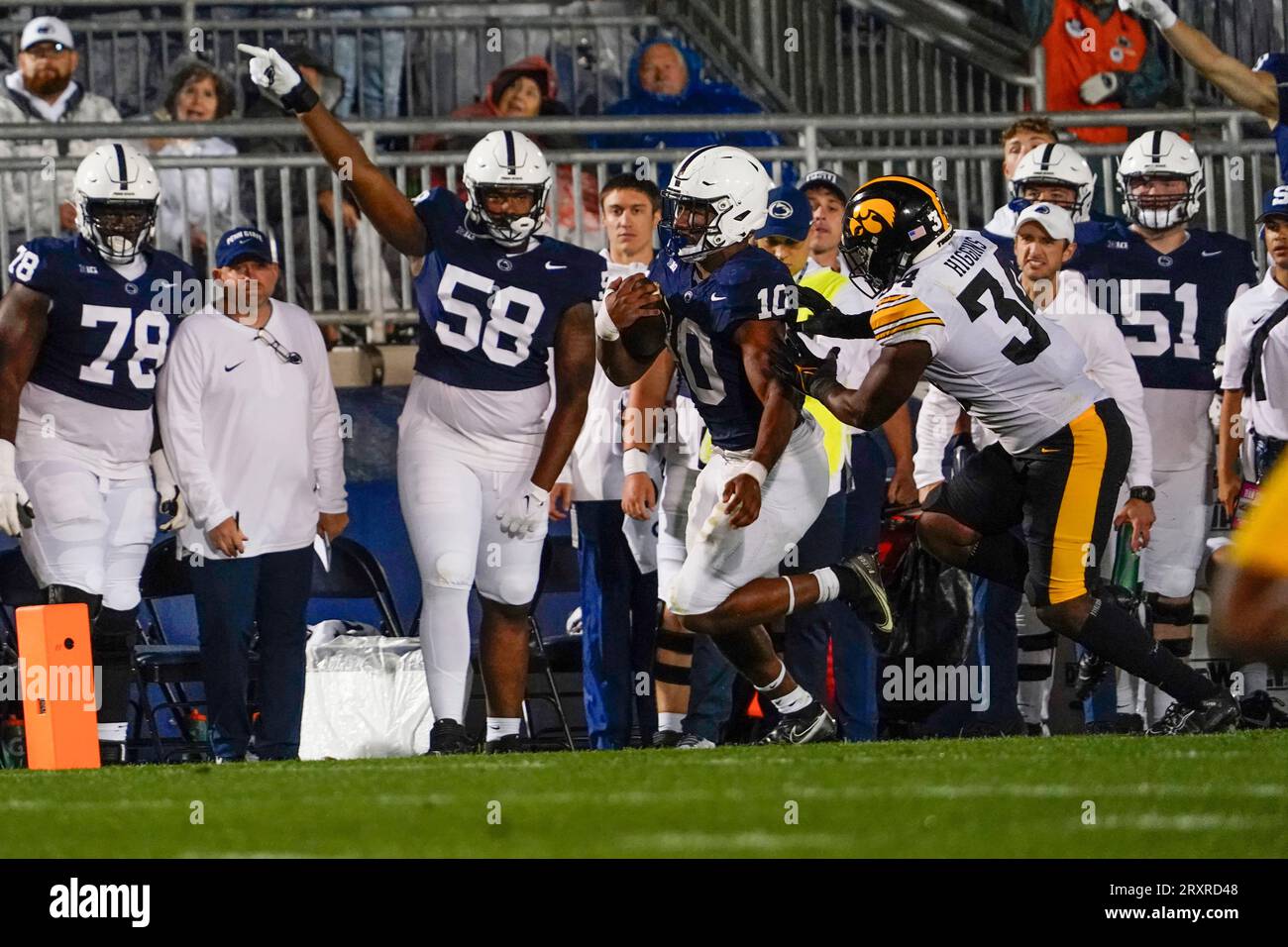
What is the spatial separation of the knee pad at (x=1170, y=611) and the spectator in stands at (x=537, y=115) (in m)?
3.10

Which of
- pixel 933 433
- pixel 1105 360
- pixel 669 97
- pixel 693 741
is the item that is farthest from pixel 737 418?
pixel 669 97

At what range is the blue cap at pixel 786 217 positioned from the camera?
8.60m

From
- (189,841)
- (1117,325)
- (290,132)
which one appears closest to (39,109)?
(290,132)

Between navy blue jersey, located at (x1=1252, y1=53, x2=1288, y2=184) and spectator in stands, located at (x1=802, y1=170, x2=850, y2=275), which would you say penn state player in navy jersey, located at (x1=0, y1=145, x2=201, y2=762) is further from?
navy blue jersey, located at (x1=1252, y1=53, x2=1288, y2=184)

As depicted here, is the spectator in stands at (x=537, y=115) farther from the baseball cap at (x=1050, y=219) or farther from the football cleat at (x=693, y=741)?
the football cleat at (x=693, y=741)

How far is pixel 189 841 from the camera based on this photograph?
5.18m

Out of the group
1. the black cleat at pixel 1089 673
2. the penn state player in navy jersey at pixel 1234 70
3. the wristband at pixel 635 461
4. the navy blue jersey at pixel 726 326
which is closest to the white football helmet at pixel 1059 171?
the penn state player in navy jersey at pixel 1234 70

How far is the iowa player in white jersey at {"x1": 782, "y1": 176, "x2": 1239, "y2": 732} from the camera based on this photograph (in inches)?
289

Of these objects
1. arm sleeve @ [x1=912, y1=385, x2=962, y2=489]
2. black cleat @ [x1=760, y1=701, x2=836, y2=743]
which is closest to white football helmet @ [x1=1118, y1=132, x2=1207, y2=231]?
arm sleeve @ [x1=912, y1=385, x2=962, y2=489]

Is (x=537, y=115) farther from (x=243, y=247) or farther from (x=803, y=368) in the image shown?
(x=803, y=368)

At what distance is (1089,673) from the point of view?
863 cm

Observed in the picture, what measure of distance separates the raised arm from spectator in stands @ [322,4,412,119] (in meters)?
3.82
